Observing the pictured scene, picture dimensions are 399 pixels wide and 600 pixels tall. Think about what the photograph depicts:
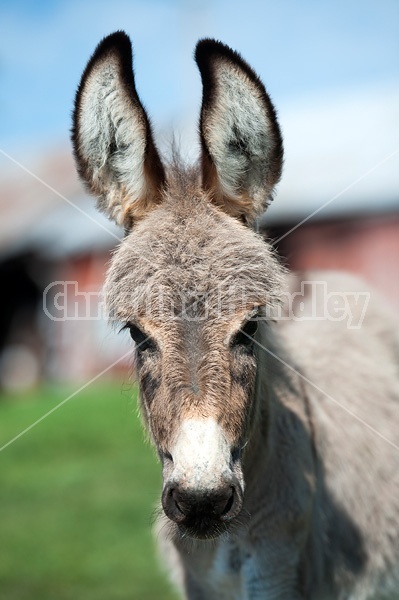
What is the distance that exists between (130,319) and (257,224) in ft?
2.93

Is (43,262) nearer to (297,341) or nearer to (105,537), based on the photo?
(105,537)

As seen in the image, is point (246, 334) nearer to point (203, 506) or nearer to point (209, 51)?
point (203, 506)

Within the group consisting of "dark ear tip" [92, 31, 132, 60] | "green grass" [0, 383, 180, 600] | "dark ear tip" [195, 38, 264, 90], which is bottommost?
"green grass" [0, 383, 180, 600]

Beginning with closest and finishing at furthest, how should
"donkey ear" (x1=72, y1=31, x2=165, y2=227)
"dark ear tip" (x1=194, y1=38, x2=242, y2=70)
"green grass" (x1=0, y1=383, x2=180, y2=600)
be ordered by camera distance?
"dark ear tip" (x1=194, y1=38, x2=242, y2=70)
"donkey ear" (x1=72, y1=31, x2=165, y2=227)
"green grass" (x1=0, y1=383, x2=180, y2=600)

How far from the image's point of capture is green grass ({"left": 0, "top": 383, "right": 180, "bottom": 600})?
664 centimetres

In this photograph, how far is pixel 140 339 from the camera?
336cm

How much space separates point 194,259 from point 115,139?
89 cm

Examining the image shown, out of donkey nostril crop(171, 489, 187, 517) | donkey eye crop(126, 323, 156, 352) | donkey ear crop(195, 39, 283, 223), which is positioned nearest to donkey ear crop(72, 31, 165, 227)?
donkey ear crop(195, 39, 283, 223)

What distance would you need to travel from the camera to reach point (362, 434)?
456 centimetres

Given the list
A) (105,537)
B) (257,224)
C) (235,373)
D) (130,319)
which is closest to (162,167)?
(257,224)

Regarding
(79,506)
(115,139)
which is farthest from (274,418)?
(79,506)

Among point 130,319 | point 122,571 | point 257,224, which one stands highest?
point 257,224

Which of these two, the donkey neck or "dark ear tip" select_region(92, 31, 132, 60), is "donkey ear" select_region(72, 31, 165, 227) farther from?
the donkey neck

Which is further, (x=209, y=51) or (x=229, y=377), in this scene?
(x=209, y=51)
